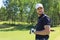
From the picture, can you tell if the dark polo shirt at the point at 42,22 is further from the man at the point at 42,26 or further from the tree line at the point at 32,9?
the tree line at the point at 32,9

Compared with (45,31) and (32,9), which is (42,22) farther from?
(32,9)

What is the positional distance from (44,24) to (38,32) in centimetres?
26

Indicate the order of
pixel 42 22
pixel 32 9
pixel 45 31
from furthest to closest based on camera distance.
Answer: pixel 32 9
pixel 42 22
pixel 45 31

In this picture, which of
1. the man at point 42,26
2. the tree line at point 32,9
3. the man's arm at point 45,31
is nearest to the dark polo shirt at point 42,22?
the man at point 42,26

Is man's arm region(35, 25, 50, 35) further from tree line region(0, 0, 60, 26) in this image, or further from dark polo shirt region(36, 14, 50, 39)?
tree line region(0, 0, 60, 26)

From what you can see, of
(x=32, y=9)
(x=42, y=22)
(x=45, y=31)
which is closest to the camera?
(x=45, y=31)

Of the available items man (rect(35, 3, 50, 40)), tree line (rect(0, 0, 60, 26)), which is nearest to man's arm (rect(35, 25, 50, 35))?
man (rect(35, 3, 50, 40))

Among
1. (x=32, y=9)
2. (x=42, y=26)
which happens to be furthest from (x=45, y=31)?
(x=32, y=9)

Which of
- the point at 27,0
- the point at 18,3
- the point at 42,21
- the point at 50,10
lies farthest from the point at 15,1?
the point at 42,21

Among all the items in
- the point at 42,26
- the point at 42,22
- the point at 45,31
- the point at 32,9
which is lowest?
the point at 32,9

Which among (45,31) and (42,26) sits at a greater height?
(42,26)

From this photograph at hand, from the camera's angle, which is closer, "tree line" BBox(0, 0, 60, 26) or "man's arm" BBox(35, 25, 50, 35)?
"man's arm" BBox(35, 25, 50, 35)

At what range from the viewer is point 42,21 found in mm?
6043

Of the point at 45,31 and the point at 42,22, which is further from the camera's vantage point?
the point at 42,22
